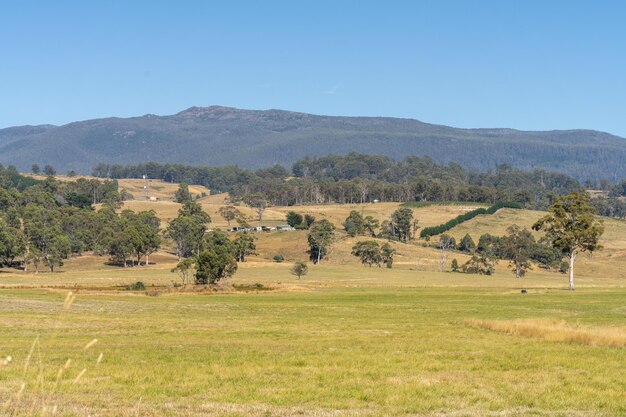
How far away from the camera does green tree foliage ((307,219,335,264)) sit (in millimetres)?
176000

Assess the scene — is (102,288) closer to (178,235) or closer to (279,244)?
(178,235)

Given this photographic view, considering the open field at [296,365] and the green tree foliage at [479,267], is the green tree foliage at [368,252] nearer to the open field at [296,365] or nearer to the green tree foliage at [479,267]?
the green tree foliage at [479,267]

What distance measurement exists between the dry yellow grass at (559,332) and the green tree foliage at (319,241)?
125077 millimetres

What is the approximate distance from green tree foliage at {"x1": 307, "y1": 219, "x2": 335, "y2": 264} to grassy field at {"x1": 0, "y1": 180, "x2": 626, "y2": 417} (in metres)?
94.5

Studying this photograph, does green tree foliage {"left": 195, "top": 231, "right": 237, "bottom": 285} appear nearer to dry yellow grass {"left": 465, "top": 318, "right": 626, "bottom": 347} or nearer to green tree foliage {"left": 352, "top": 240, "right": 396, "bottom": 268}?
dry yellow grass {"left": 465, "top": 318, "right": 626, "bottom": 347}

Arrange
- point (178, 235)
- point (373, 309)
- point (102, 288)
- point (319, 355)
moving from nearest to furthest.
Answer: point (319, 355) → point (373, 309) → point (102, 288) → point (178, 235)

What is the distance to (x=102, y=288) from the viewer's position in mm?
96750

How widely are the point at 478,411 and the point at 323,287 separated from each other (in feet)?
272

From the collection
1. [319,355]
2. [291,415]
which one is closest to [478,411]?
[291,415]

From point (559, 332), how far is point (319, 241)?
132521 millimetres

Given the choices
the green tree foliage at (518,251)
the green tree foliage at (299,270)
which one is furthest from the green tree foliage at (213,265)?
the green tree foliage at (518,251)

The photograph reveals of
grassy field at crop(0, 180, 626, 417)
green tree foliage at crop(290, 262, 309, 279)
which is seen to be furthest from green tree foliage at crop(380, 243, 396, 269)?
grassy field at crop(0, 180, 626, 417)

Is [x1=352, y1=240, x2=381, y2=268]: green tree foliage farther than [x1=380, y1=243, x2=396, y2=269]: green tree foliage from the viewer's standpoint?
Yes

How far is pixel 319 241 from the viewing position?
575 ft
